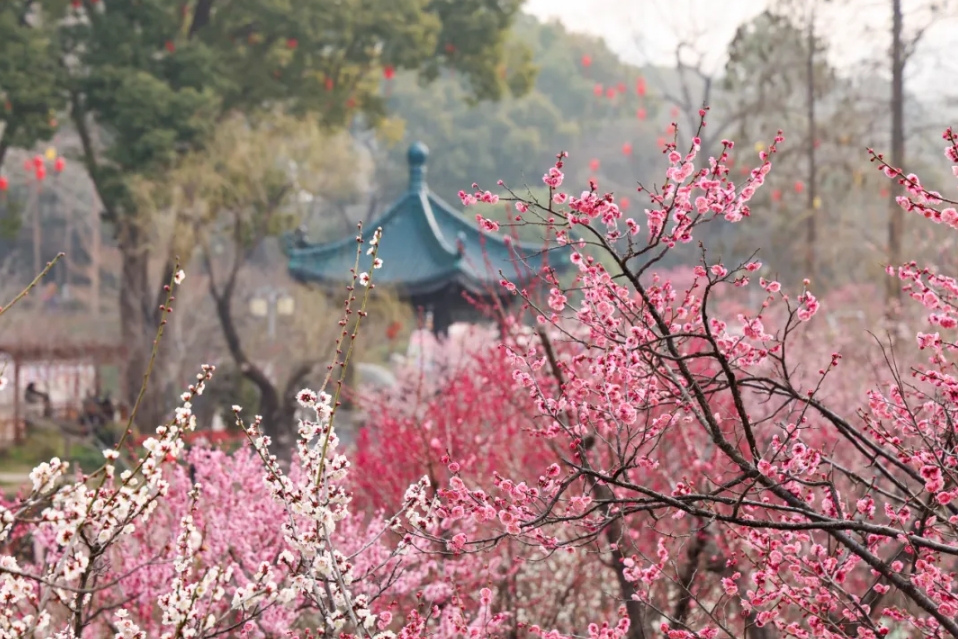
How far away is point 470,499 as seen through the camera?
2484 millimetres

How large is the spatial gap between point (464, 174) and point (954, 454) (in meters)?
30.1

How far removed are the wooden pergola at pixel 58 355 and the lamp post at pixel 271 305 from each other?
4.68 m

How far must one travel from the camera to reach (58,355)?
1564 cm

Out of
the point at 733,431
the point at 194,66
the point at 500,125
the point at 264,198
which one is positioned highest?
the point at 500,125

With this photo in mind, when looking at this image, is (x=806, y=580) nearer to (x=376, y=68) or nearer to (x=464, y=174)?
(x=376, y=68)

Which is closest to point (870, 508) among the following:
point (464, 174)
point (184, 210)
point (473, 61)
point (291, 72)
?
point (184, 210)

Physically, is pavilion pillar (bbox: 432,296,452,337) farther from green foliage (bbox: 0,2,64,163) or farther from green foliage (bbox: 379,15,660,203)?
green foliage (bbox: 379,15,660,203)

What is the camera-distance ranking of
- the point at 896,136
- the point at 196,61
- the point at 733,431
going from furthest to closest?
the point at 196,61, the point at 896,136, the point at 733,431

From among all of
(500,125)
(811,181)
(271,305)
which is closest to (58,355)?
(271,305)

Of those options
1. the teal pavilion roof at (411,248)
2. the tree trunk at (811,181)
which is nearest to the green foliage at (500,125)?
the tree trunk at (811,181)

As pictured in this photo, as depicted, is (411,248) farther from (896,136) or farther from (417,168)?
(896,136)

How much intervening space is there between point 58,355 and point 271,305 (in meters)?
8.75

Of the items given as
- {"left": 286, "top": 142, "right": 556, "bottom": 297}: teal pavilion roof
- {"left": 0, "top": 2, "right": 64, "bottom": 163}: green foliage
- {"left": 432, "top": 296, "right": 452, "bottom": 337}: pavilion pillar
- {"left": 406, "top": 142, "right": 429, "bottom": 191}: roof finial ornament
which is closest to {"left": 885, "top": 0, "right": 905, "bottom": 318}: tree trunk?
{"left": 286, "top": 142, "right": 556, "bottom": 297}: teal pavilion roof

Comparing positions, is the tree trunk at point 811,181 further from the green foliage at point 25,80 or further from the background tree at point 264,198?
the green foliage at point 25,80
